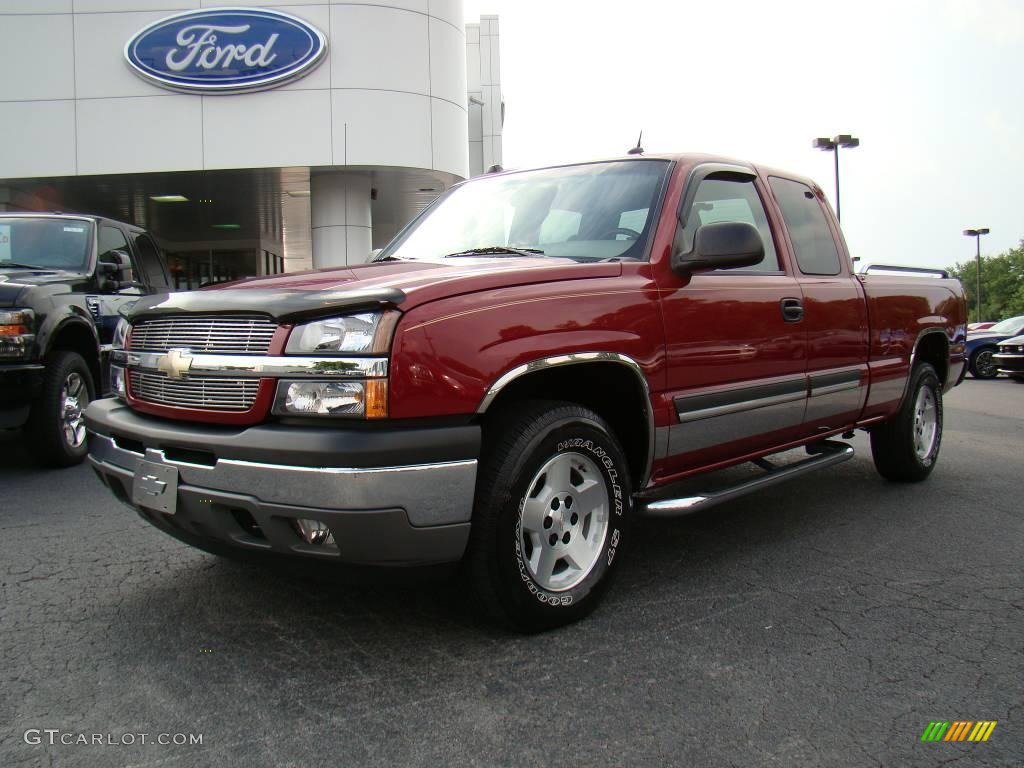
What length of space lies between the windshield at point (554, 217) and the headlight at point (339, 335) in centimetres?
118

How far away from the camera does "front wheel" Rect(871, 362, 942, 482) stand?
18.4 feet

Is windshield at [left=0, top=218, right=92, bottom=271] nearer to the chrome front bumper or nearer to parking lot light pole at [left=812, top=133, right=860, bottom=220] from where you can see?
the chrome front bumper

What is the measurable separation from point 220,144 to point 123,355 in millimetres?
14685

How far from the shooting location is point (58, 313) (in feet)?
20.2

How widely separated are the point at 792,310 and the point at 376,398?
2.48 meters

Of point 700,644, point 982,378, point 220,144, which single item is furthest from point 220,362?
point 982,378

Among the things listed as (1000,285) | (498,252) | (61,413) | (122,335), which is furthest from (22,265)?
(1000,285)

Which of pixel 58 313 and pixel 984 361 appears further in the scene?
pixel 984 361

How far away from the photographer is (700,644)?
3078mm

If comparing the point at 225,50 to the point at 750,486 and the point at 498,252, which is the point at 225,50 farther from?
the point at 750,486

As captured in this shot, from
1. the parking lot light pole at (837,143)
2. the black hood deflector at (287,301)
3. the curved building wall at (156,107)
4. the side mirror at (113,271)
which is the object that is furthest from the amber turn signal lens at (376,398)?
the parking lot light pole at (837,143)

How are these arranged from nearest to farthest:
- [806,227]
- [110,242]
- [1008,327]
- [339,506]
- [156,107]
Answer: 1. [339,506]
2. [806,227]
3. [110,242]
4. [156,107]
5. [1008,327]

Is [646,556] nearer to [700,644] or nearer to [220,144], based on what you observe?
[700,644]

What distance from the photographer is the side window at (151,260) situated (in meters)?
7.84
